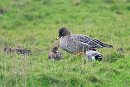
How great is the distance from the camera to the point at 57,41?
39.7 ft

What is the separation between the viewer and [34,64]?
318 inches

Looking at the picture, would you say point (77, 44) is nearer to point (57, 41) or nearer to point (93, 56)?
point (93, 56)

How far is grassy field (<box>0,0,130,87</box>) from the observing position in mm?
7195

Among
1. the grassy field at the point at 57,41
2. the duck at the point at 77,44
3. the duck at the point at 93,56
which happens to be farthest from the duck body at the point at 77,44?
the duck at the point at 93,56

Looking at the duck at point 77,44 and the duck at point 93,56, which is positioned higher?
the duck at point 77,44

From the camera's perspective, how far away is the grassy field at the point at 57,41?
7.20 metres

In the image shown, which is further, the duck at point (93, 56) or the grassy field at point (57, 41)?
the duck at point (93, 56)

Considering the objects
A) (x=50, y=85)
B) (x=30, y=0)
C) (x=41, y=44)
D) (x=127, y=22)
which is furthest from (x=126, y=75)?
(x=30, y=0)

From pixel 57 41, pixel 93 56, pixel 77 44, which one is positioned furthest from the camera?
pixel 57 41

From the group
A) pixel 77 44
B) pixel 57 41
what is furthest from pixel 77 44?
pixel 57 41

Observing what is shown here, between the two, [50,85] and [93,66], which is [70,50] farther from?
[50,85]

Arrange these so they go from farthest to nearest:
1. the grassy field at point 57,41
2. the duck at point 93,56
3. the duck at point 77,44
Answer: the duck at point 77,44 → the duck at point 93,56 → the grassy field at point 57,41

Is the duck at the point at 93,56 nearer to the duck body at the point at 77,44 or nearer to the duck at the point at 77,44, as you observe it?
the duck at the point at 77,44

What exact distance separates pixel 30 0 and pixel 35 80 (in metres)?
12.9
